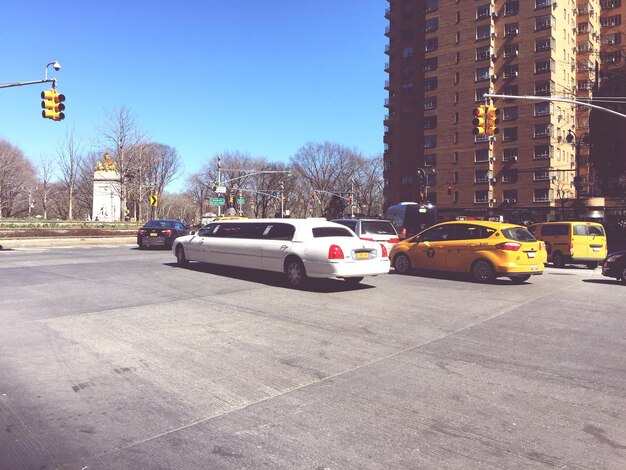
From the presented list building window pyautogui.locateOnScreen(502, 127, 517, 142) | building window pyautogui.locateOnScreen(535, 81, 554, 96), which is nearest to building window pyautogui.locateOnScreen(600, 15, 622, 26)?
building window pyautogui.locateOnScreen(535, 81, 554, 96)

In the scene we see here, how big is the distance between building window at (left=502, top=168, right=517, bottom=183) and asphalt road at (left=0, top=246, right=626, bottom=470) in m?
55.5

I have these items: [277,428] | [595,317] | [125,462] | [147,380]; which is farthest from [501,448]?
[595,317]

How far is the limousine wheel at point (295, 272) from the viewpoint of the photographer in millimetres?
10789

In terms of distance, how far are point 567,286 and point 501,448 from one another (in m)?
10.2

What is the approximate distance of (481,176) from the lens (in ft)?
207

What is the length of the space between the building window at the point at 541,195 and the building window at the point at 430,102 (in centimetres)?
1853

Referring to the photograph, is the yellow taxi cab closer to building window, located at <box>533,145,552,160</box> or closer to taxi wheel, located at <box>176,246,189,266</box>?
taxi wheel, located at <box>176,246,189,266</box>

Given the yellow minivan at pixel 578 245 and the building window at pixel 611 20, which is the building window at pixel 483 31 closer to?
the building window at pixel 611 20

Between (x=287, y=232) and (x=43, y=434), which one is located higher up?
(x=287, y=232)

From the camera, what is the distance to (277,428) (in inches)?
146

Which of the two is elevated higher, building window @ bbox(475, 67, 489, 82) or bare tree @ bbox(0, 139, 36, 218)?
building window @ bbox(475, 67, 489, 82)

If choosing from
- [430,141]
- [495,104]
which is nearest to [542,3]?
[495,104]

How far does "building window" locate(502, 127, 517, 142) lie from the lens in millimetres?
61156

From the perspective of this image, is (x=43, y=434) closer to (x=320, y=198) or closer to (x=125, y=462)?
(x=125, y=462)
